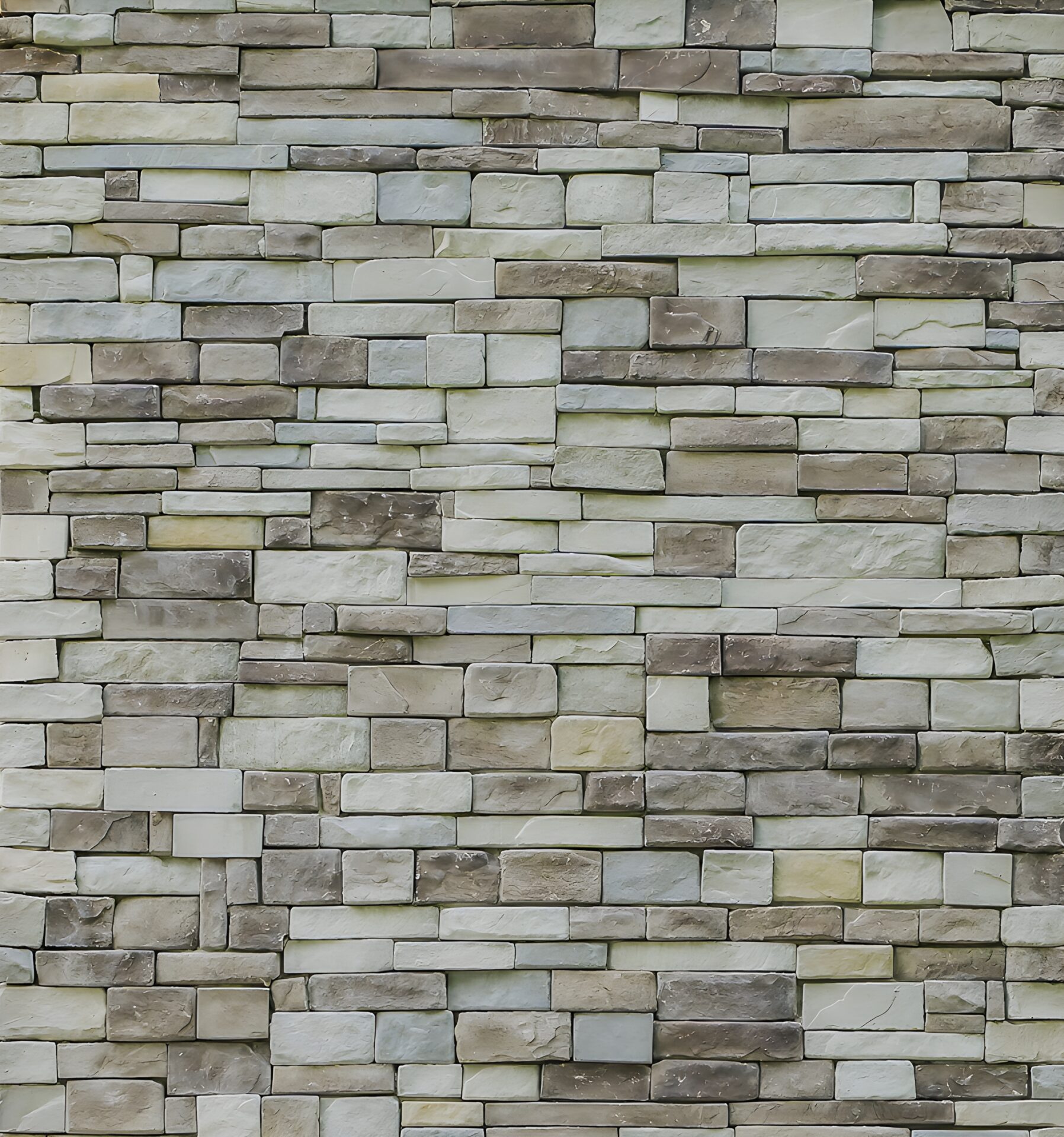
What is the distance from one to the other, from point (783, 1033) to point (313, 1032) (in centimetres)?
52

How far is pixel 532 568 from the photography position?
105cm

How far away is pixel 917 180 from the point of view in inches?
41.7

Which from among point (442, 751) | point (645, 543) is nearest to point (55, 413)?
point (442, 751)

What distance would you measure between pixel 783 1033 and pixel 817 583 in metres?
0.50

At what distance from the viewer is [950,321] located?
106 centimetres

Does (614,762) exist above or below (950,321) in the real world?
below

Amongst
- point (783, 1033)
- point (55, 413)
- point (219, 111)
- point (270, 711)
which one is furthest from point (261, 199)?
point (783, 1033)

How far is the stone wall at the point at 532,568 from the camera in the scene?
1.04 m

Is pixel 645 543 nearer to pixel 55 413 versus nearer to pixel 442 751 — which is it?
pixel 442 751

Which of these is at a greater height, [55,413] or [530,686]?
[55,413]

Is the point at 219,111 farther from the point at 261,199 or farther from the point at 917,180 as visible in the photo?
the point at 917,180

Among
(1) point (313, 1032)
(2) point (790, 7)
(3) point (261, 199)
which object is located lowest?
(1) point (313, 1032)

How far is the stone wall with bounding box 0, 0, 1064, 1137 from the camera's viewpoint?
104 centimetres

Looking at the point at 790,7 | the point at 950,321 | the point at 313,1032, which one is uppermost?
the point at 790,7
